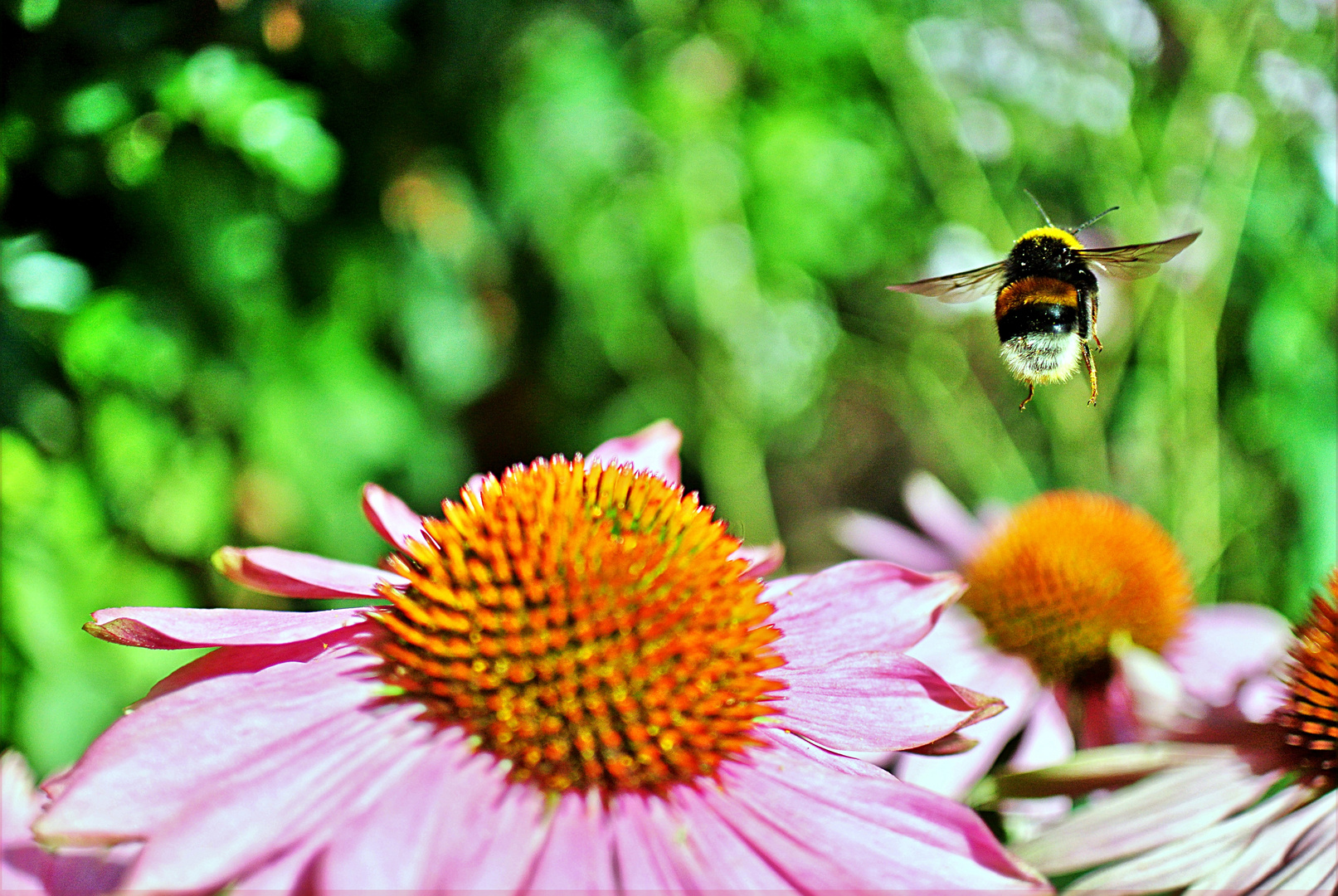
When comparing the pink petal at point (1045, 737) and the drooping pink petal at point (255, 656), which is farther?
the pink petal at point (1045, 737)

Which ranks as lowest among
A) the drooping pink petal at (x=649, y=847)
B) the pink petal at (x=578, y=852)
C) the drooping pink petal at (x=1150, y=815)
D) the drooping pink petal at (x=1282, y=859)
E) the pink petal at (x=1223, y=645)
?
the pink petal at (x=1223, y=645)

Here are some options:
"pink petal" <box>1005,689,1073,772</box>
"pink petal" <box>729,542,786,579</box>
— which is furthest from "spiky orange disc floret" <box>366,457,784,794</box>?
"pink petal" <box>1005,689,1073,772</box>

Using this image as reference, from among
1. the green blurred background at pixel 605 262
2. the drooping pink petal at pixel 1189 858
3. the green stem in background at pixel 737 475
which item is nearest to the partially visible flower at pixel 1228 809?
the drooping pink petal at pixel 1189 858

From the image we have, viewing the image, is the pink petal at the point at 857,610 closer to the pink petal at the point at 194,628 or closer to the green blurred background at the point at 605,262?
the pink petal at the point at 194,628

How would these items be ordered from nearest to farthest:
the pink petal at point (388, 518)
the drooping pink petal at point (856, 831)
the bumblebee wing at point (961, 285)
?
the drooping pink petal at point (856, 831) → the pink petal at point (388, 518) → the bumblebee wing at point (961, 285)

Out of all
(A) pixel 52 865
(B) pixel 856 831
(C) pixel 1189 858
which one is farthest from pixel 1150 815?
(A) pixel 52 865

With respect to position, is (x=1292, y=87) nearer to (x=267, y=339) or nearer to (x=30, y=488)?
(x=267, y=339)

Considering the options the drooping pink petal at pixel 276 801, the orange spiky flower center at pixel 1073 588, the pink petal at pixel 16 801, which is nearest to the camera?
the drooping pink petal at pixel 276 801
